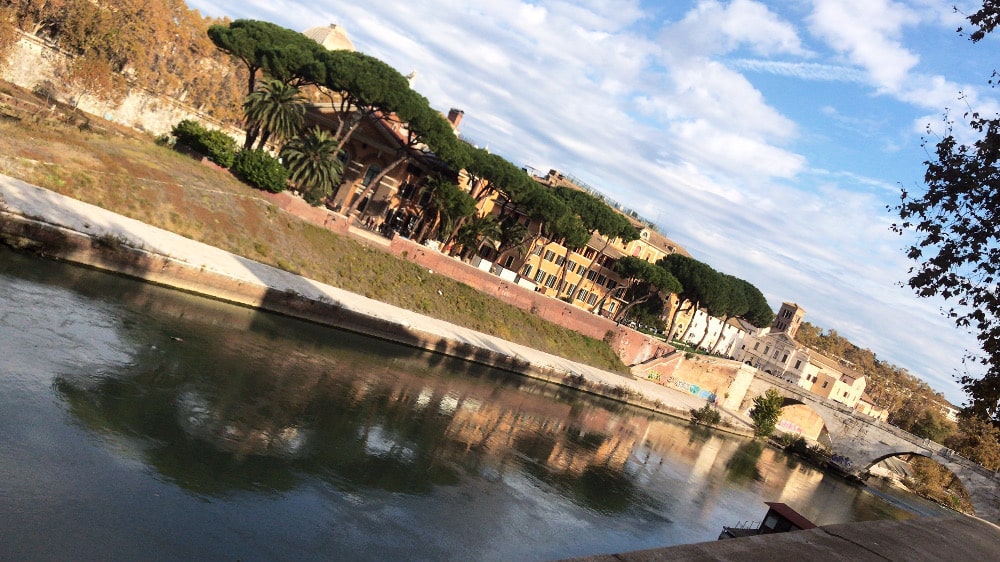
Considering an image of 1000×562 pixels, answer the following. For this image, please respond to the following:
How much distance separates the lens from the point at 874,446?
62.9 metres

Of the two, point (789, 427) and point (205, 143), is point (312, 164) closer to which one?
point (205, 143)

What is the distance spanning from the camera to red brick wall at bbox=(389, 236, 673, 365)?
49.0m

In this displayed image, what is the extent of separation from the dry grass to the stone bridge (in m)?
32.7

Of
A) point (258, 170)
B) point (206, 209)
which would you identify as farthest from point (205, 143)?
point (206, 209)

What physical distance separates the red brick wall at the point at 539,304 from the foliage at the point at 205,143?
11.3 metres

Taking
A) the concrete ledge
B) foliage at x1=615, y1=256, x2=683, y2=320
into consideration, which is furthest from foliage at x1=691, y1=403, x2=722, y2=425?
the concrete ledge

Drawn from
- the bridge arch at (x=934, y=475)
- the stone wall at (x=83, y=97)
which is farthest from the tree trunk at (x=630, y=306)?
the stone wall at (x=83, y=97)

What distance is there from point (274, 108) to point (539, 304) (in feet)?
80.1

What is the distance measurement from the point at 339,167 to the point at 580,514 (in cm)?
3061

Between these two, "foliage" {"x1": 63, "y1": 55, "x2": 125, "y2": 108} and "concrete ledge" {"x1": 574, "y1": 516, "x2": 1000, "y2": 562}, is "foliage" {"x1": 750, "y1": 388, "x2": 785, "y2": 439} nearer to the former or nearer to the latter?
"concrete ledge" {"x1": 574, "y1": 516, "x2": 1000, "y2": 562}

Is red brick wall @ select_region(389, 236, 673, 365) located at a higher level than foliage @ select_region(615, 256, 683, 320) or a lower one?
lower

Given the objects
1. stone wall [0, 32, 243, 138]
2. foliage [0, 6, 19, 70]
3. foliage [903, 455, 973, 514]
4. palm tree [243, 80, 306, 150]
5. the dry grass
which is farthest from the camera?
foliage [903, 455, 973, 514]

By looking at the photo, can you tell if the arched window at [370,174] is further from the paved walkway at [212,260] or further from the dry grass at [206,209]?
the paved walkway at [212,260]

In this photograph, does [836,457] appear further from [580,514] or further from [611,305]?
[580,514]
